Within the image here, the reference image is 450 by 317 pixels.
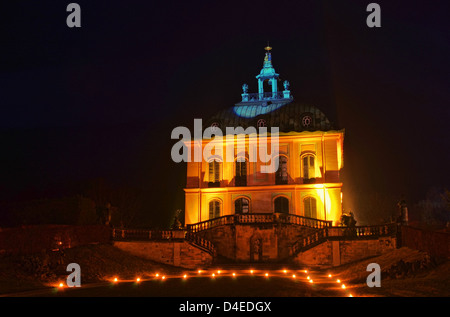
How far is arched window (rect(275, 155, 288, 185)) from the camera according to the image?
37844 mm

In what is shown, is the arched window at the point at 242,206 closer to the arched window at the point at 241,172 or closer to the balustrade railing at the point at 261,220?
the arched window at the point at 241,172

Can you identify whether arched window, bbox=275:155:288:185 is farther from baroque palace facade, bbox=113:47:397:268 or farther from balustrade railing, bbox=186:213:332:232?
balustrade railing, bbox=186:213:332:232

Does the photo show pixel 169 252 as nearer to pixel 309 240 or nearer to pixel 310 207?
pixel 309 240

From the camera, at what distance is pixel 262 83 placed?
149 ft

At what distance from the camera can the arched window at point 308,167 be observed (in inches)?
1476

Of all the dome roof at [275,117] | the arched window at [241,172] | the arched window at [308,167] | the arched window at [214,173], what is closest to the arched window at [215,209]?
the arched window at [214,173]

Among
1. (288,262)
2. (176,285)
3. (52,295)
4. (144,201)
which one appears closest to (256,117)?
(288,262)

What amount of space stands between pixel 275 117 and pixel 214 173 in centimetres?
684

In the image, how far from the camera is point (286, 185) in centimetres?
3738

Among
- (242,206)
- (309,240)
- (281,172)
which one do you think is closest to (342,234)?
(309,240)

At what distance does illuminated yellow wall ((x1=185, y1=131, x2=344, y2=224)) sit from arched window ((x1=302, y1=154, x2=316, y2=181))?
28 cm

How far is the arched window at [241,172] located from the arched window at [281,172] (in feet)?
8.45

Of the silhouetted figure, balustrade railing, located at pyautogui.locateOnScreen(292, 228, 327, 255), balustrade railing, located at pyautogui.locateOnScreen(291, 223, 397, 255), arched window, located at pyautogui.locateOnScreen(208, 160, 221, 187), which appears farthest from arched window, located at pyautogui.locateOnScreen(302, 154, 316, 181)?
the silhouetted figure
